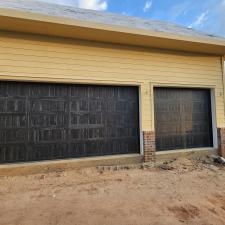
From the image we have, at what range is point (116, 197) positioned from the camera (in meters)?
4.07

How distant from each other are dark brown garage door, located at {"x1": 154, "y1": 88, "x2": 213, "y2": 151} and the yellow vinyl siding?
34 cm

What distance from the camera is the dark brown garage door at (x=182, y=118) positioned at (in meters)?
7.02

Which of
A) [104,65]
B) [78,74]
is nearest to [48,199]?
[78,74]

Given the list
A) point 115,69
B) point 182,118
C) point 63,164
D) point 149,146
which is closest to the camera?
point 63,164

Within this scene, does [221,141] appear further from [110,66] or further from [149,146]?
[110,66]

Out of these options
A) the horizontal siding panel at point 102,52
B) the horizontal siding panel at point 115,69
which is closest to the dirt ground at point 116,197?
the horizontal siding panel at point 115,69

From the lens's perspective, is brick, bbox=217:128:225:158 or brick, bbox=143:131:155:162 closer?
brick, bbox=143:131:155:162

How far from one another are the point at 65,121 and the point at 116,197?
2660mm

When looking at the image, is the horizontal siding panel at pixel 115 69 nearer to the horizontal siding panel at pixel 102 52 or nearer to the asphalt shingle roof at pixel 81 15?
the horizontal siding panel at pixel 102 52

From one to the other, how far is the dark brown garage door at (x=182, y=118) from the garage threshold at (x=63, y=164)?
1.27m

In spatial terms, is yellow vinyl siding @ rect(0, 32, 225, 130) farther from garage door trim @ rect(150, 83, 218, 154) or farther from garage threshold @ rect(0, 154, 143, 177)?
garage threshold @ rect(0, 154, 143, 177)

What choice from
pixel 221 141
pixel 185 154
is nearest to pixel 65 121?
pixel 185 154

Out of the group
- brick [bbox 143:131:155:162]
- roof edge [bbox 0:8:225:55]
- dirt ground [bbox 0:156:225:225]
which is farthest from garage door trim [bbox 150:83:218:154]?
dirt ground [bbox 0:156:225:225]

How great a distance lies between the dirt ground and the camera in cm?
330
